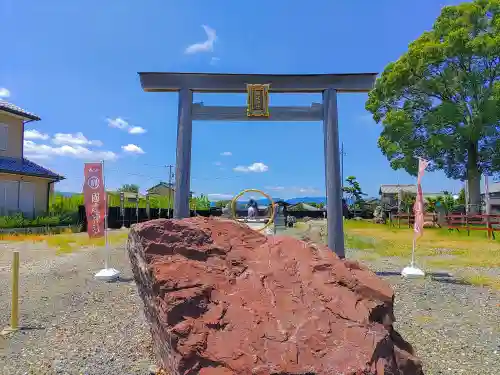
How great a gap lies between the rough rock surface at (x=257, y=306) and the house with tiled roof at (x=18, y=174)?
19.3 meters

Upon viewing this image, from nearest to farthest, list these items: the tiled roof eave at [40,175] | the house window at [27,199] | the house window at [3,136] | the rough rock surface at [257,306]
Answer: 1. the rough rock surface at [257,306]
2. the tiled roof eave at [40,175]
3. the house window at [3,136]
4. the house window at [27,199]

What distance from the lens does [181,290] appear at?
3.24 metres

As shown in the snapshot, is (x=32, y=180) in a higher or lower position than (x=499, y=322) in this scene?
higher

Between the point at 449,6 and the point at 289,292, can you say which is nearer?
the point at 289,292

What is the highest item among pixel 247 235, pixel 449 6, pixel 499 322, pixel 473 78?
pixel 449 6

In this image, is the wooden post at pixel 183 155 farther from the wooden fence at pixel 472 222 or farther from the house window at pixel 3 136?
the house window at pixel 3 136

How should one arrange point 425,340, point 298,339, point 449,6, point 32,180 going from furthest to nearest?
point 449,6, point 32,180, point 425,340, point 298,339

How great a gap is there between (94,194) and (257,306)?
786cm

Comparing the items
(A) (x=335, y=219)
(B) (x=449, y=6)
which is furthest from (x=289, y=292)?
(B) (x=449, y=6)

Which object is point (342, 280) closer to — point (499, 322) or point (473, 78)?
point (499, 322)

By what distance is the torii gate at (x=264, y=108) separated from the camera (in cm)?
938

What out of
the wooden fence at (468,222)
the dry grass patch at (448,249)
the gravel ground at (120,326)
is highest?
the wooden fence at (468,222)

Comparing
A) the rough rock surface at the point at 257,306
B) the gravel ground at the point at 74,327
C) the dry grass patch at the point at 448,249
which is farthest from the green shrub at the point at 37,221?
the rough rock surface at the point at 257,306

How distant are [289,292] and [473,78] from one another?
24.8 metres
